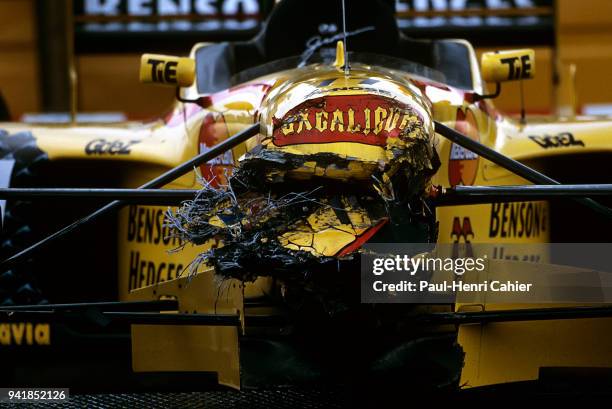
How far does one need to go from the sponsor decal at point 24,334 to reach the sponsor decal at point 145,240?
0.38 metres

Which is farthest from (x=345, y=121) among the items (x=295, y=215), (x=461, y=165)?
(x=461, y=165)

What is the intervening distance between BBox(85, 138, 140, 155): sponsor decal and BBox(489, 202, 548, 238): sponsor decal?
1.37 m

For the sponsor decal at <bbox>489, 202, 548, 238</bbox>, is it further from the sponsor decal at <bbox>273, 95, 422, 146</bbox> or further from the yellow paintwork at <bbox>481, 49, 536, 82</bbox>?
the sponsor decal at <bbox>273, 95, 422, 146</bbox>

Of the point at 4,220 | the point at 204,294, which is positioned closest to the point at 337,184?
the point at 204,294

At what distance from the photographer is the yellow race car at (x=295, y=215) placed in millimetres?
3012

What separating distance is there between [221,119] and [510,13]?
16.9ft

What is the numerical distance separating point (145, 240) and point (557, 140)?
1.58 metres

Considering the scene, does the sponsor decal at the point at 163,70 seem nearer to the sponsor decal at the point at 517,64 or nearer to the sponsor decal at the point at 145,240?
the sponsor decal at the point at 145,240

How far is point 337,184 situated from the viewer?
3.03 metres

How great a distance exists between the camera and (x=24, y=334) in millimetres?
4398

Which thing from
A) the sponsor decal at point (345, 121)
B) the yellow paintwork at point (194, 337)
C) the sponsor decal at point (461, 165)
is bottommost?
the yellow paintwork at point (194, 337)

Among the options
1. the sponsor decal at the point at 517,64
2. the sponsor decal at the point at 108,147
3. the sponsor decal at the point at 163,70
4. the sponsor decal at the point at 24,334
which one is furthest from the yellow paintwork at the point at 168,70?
the sponsor decal at the point at 517,64

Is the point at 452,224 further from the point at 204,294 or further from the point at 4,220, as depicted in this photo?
the point at 4,220

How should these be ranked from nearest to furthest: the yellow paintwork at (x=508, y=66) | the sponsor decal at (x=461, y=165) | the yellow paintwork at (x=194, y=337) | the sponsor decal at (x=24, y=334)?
the yellow paintwork at (x=194, y=337)
the sponsor decal at (x=461, y=165)
the sponsor decal at (x=24, y=334)
the yellow paintwork at (x=508, y=66)
